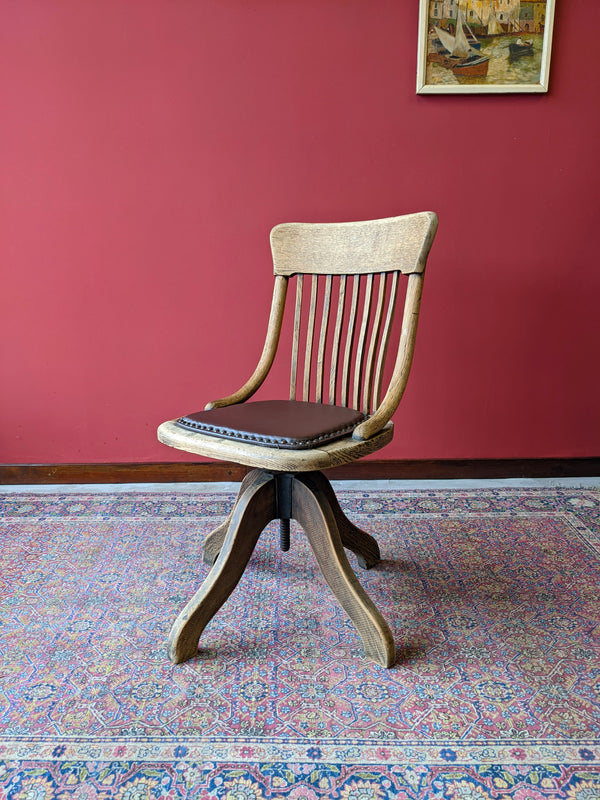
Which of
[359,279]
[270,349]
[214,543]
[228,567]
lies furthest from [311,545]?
[359,279]

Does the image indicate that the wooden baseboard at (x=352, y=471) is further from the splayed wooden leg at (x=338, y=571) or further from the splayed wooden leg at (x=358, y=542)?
the splayed wooden leg at (x=338, y=571)

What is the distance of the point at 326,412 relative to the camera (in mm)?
1404

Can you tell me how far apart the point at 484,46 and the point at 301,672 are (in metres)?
2.18

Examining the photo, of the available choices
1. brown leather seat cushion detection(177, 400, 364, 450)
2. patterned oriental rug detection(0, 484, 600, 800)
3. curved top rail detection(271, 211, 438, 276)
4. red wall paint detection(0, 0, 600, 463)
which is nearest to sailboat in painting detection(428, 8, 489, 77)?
red wall paint detection(0, 0, 600, 463)

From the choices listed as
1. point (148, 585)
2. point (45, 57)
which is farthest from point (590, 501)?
point (45, 57)

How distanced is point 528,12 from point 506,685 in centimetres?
222

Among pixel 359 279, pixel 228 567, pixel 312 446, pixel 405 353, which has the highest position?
pixel 359 279

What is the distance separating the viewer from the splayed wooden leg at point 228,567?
50.3 inches

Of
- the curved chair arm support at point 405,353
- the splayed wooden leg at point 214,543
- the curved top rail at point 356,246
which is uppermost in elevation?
the curved top rail at point 356,246

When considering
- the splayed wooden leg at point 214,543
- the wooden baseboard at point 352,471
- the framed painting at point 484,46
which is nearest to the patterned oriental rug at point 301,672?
the splayed wooden leg at point 214,543

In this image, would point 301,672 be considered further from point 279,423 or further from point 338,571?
point 279,423

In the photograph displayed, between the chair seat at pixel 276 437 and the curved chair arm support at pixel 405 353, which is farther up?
the curved chair arm support at pixel 405 353

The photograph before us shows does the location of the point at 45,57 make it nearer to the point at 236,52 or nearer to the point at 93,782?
the point at 236,52

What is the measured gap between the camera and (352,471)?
237 centimetres
